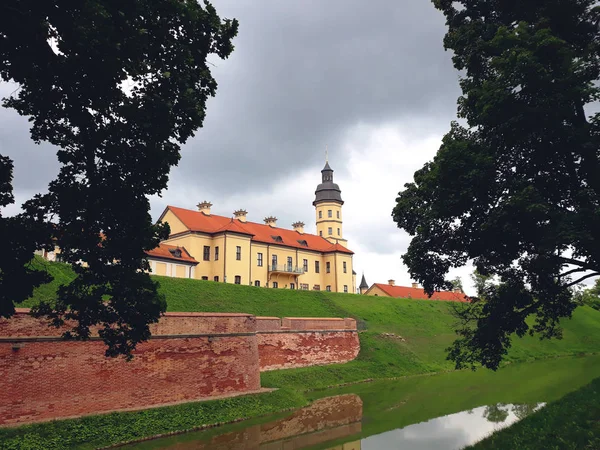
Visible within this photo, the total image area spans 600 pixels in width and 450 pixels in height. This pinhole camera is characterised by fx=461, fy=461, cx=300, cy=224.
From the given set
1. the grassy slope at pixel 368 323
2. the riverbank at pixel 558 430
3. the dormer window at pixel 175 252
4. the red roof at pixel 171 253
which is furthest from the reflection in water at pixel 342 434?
the dormer window at pixel 175 252

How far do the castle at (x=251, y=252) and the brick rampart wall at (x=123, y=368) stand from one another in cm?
2070

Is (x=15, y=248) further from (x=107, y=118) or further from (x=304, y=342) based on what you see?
(x=304, y=342)

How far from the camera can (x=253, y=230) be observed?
50.7 meters

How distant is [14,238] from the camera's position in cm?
752

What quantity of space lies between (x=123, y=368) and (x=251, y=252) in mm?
31614

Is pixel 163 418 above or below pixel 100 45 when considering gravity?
below

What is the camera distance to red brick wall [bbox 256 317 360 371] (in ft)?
82.9

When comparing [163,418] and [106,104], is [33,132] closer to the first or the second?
[106,104]

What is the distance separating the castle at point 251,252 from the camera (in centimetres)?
4351

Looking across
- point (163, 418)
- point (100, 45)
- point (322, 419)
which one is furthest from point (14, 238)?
point (322, 419)

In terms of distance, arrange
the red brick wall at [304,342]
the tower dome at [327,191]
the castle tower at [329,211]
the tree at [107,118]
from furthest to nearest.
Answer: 1. the tower dome at [327,191]
2. the castle tower at [329,211]
3. the red brick wall at [304,342]
4. the tree at [107,118]

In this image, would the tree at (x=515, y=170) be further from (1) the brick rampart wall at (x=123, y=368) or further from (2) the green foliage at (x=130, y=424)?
(1) the brick rampart wall at (x=123, y=368)

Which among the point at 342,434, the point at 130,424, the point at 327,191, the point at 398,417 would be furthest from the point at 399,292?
the point at 130,424

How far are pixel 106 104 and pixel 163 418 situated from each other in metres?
11.6
